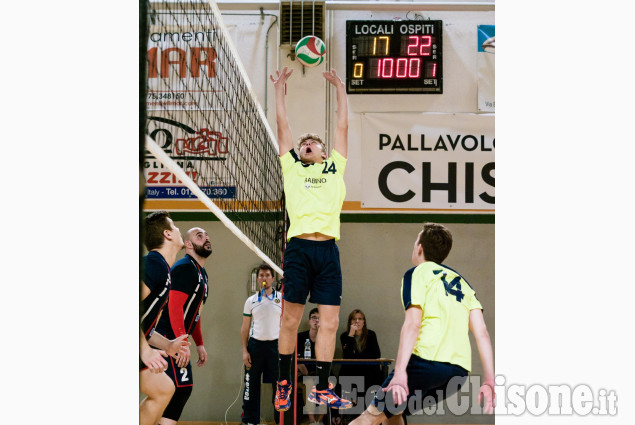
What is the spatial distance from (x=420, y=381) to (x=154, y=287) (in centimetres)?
176

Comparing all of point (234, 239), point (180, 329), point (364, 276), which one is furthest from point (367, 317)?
point (180, 329)

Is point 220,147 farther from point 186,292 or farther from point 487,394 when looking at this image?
point 487,394

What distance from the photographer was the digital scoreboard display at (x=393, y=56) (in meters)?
10.5

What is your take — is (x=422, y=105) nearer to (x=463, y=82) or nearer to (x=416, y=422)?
(x=463, y=82)

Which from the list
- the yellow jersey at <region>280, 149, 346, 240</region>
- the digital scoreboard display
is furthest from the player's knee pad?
the digital scoreboard display

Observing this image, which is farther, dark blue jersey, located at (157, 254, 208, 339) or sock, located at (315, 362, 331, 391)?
dark blue jersey, located at (157, 254, 208, 339)

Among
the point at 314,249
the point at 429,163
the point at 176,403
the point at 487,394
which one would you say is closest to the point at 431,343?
the point at 487,394

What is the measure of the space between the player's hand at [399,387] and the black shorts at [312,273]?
1.33m

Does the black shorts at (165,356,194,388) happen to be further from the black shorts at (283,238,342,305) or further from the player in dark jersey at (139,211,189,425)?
the black shorts at (283,238,342,305)

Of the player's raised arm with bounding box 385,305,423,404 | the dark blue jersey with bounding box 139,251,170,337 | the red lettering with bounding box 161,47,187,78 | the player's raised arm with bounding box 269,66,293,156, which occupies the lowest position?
the player's raised arm with bounding box 385,305,423,404

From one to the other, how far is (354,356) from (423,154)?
3.24 meters

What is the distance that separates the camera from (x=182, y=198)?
432 inches

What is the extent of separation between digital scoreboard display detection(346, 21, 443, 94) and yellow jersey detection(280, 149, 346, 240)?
17.3 ft

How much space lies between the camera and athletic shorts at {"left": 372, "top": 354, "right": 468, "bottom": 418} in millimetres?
4109
